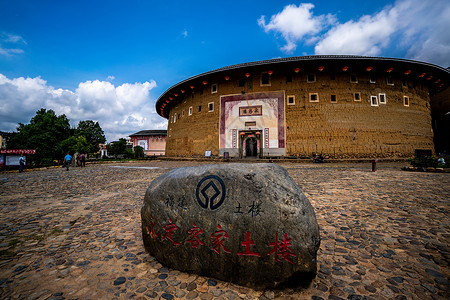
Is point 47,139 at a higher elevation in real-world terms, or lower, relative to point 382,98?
lower

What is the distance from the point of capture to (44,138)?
2434cm

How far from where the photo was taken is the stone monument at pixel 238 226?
178 centimetres

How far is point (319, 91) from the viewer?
17125 mm

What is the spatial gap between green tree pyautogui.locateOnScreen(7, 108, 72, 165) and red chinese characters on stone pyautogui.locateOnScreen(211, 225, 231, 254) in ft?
102

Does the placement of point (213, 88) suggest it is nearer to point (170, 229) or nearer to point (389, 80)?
point (389, 80)

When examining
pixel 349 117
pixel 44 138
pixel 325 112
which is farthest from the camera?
pixel 44 138

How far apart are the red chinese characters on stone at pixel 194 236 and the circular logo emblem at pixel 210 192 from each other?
26cm

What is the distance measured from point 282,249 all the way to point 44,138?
1323 inches

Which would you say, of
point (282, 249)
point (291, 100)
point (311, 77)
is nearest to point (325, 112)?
point (291, 100)

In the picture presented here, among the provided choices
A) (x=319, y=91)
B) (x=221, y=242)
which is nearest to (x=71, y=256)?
(x=221, y=242)

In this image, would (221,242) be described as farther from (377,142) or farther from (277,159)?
(377,142)

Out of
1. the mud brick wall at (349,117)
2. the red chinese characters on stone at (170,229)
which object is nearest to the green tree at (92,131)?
the mud brick wall at (349,117)

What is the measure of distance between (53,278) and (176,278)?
1299 mm

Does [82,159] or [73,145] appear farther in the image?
[73,145]
